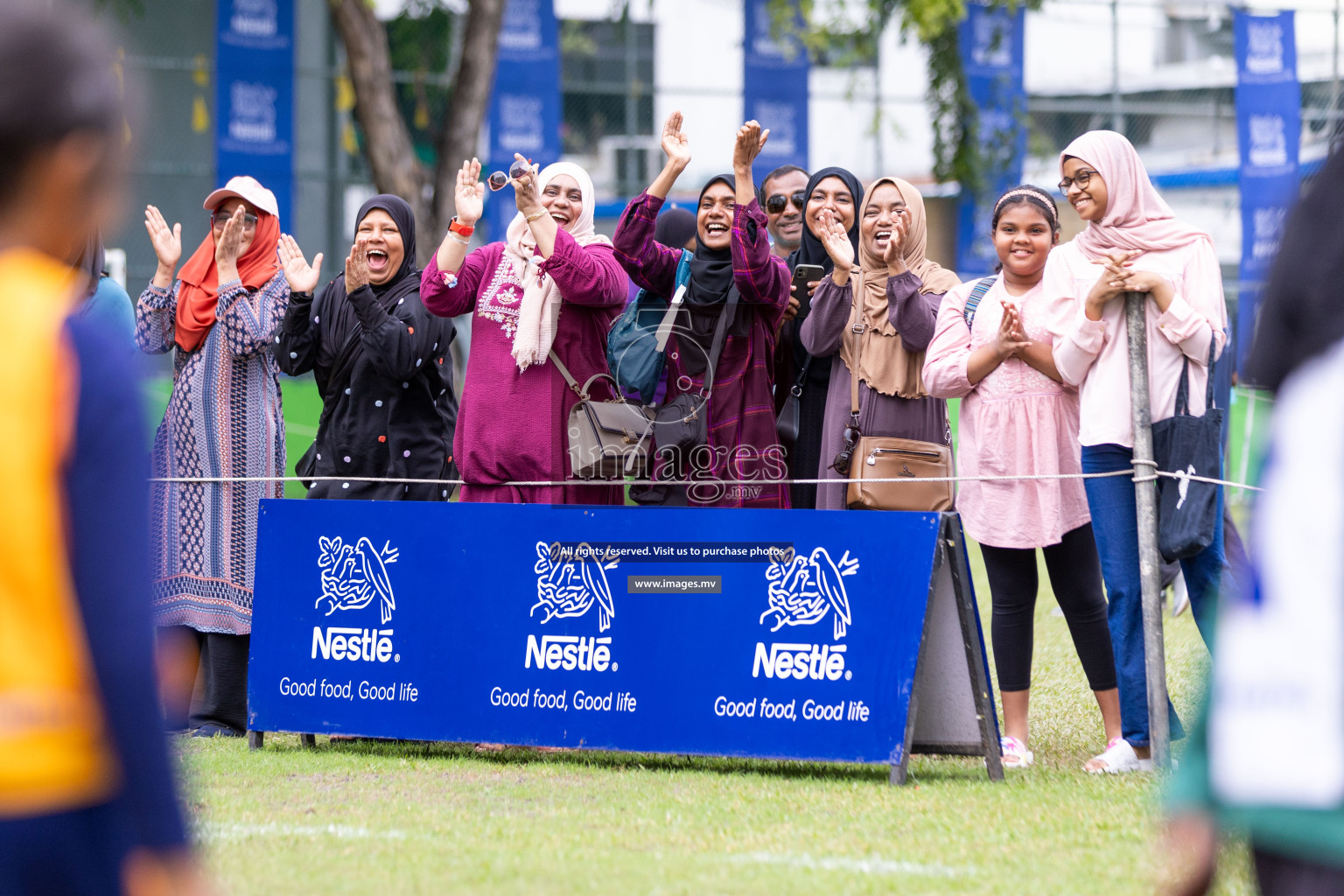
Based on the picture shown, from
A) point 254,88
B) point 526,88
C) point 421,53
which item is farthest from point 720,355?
point 421,53

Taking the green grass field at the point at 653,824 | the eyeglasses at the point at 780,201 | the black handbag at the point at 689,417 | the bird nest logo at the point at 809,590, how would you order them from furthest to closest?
1. the eyeglasses at the point at 780,201
2. the black handbag at the point at 689,417
3. the bird nest logo at the point at 809,590
4. the green grass field at the point at 653,824

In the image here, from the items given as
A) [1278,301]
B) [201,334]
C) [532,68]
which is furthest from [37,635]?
[532,68]

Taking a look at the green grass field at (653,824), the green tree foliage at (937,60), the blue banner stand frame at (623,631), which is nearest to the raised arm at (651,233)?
the blue banner stand frame at (623,631)

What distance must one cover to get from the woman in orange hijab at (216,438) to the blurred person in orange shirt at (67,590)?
16.1 ft

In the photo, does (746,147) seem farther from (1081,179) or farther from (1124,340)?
(1124,340)

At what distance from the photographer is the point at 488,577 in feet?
18.2

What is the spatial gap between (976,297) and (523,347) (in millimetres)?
1720

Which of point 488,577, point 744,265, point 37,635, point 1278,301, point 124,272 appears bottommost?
point 488,577

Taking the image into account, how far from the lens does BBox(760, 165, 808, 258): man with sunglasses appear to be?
22.2 ft

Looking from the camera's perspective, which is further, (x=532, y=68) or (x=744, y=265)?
(x=532, y=68)

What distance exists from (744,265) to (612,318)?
905 millimetres

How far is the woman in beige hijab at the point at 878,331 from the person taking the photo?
18.5 feet

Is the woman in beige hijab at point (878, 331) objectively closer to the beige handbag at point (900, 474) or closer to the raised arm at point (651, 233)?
the beige handbag at point (900, 474)

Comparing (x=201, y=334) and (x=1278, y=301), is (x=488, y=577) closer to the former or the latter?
(x=201, y=334)
